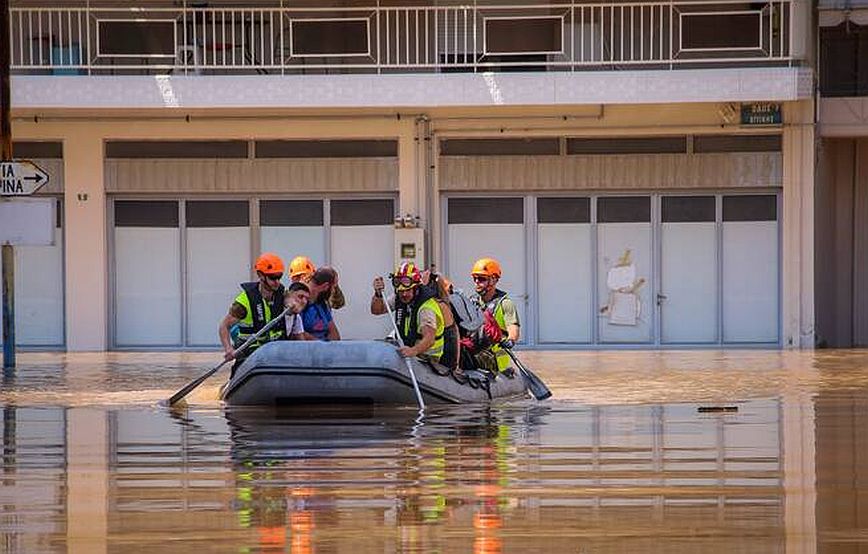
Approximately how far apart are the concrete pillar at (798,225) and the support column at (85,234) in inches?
434

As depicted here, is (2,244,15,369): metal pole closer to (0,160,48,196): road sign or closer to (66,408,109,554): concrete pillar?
(0,160,48,196): road sign

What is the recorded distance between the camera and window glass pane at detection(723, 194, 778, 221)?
29.3 meters

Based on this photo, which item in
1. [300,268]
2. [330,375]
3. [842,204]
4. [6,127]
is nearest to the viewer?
[330,375]

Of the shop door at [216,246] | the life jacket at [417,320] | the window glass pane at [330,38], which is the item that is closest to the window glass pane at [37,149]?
the shop door at [216,246]

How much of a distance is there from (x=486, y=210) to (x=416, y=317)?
12613 mm

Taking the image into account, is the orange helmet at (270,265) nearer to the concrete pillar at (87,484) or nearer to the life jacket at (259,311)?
the life jacket at (259,311)

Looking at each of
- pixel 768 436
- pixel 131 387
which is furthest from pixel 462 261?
pixel 768 436

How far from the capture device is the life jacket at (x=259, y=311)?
1767 centimetres

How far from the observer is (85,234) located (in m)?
29.5

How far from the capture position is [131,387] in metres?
21.2

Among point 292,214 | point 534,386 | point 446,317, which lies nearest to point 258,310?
point 446,317

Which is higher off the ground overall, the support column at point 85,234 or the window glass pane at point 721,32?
the window glass pane at point 721,32

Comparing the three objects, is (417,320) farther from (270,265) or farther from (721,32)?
(721,32)

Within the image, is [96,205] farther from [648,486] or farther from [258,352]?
[648,486]
